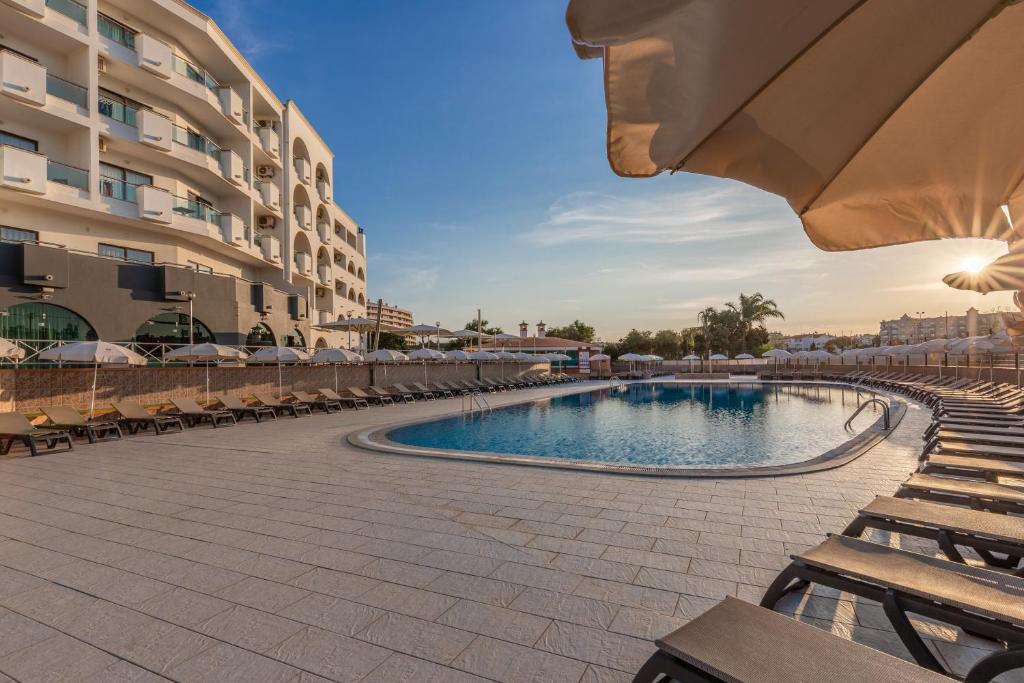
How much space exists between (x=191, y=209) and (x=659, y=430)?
650 inches

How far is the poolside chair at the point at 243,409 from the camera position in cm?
1286

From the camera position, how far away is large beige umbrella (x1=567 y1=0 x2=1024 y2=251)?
54.8 inches

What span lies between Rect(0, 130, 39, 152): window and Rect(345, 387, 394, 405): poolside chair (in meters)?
10.8

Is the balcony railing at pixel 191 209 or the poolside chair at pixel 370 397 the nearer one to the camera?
the balcony railing at pixel 191 209

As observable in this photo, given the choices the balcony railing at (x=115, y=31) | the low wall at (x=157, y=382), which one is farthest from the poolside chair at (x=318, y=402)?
the balcony railing at (x=115, y=31)

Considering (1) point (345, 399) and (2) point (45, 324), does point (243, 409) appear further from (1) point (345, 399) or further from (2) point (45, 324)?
(2) point (45, 324)

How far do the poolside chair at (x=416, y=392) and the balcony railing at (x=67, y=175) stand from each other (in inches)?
433

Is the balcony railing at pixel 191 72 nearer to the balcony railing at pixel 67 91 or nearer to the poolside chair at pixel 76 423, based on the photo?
the balcony railing at pixel 67 91

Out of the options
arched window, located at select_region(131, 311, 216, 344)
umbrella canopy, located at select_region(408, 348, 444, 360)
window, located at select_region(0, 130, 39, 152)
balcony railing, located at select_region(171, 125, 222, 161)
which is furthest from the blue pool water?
window, located at select_region(0, 130, 39, 152)

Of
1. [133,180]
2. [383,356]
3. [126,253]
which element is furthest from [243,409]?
[133,180]

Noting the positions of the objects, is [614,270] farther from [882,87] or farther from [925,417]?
[882,87]

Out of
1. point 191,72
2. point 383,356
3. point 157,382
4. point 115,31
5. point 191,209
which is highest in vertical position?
point 115,31

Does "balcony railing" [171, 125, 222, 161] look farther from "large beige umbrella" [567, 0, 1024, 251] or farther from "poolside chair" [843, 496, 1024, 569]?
"poolside chair" [843, 496, 1024, 569]

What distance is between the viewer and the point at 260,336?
20.3 meters
